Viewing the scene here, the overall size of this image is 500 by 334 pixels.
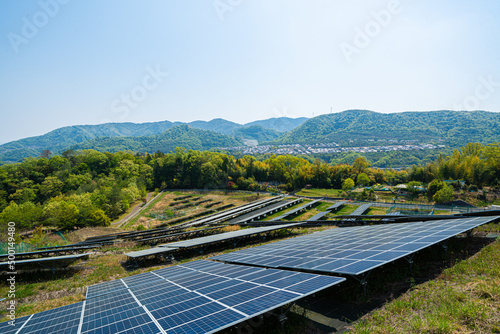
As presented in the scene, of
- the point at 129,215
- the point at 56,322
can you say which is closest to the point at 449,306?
the point at 56,322

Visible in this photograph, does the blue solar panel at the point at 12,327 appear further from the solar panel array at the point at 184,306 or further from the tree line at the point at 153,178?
the tree line at the point at 153,178

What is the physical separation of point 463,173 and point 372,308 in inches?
3112

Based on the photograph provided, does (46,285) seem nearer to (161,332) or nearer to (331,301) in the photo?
(161,332)

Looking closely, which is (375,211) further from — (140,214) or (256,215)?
(140,214)

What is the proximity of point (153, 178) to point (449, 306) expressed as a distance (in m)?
108

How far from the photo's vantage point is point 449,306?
886 cm

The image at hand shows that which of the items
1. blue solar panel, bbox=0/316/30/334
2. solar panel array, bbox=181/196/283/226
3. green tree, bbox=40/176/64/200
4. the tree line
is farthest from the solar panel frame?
green tree, bbox=40/176/64/200

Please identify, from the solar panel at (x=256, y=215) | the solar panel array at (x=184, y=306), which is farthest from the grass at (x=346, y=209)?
the solar panel array at (x=184, y=306)

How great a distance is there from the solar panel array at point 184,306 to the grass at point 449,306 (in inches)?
89.8

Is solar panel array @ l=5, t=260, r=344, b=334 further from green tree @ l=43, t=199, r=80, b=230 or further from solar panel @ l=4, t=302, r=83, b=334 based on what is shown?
green tree @ l=43, t=199, r=80, b=230

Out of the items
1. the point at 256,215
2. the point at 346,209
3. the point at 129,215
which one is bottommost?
the point at 346,209

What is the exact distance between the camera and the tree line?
55.1m

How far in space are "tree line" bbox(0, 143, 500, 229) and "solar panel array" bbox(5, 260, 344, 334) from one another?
53.7 metres

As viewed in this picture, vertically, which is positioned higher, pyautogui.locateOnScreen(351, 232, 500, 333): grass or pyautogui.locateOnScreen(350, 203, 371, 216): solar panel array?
pyautogui.locateOnScreen(351, 232, 500, 333): grass
